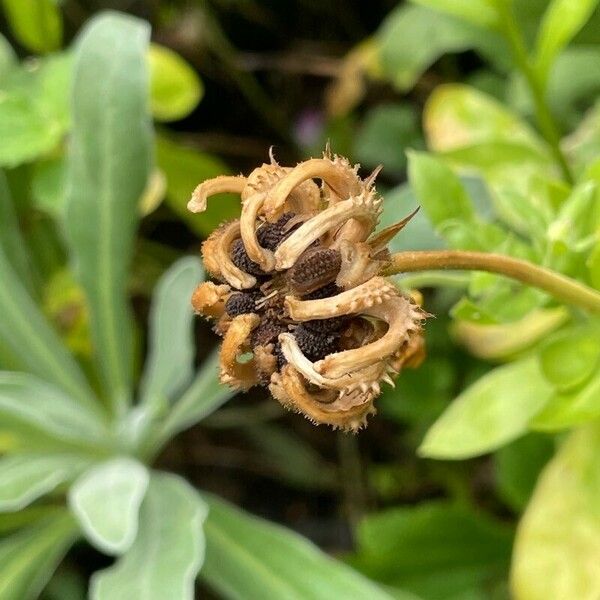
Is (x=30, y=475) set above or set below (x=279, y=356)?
below

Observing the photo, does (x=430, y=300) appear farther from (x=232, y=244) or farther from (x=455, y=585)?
(x=232, y=244)

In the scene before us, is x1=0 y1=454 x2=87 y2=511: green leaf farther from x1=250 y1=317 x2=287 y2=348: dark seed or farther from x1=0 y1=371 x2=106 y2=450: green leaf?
x1=250 y1=317 x2=287 y2=348: dark seed

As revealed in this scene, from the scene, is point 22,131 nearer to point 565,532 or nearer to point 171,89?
point 171,89

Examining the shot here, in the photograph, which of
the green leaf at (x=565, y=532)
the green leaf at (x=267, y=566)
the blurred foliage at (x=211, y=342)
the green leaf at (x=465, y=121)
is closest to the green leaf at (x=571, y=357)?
the blurred foliage at (x=211, y=342)

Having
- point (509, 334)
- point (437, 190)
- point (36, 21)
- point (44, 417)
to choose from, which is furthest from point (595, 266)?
point (36, 21)

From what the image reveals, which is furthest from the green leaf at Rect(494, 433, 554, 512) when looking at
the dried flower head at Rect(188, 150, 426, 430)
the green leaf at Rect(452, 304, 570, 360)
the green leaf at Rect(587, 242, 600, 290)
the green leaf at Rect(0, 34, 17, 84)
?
the green leaf at Rect(0, 34, 17, 84)

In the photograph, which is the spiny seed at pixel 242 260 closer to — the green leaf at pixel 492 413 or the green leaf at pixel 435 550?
the green leaf at pixel 492 413
